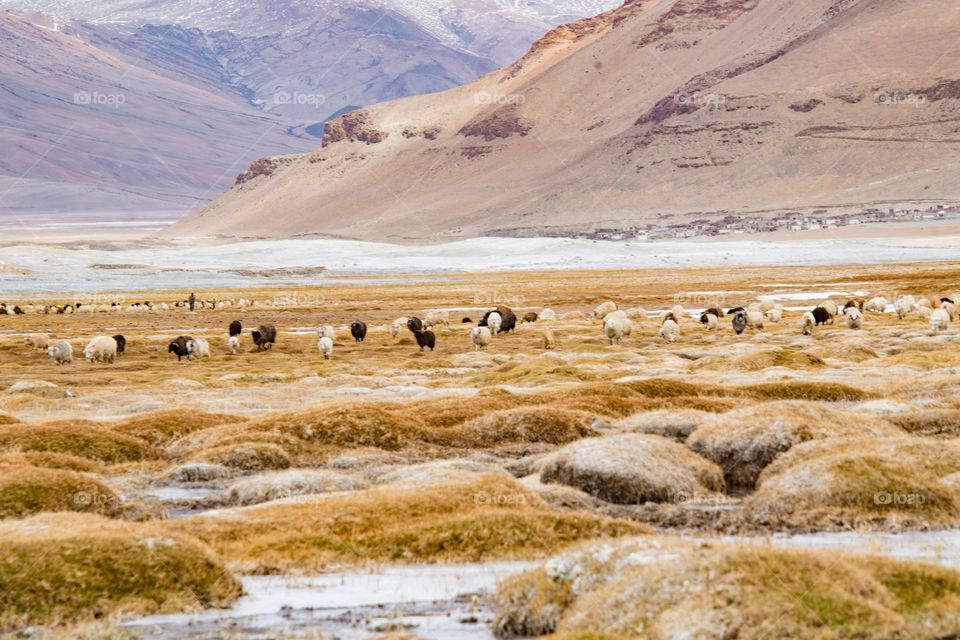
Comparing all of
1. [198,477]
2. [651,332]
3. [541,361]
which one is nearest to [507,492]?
[198,477]

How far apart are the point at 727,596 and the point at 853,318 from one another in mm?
51515

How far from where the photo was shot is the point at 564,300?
93312 millimetres

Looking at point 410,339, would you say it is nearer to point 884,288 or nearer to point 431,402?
point 431,402

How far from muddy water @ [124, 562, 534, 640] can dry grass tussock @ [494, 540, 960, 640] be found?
1.95 ft

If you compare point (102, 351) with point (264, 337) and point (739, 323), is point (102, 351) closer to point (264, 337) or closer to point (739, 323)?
point (264, 337)

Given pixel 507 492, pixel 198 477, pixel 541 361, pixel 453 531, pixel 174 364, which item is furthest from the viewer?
pixel 174 364

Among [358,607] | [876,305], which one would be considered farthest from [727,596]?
[876,305]

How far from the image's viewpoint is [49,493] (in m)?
16.8

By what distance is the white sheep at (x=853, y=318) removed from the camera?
5756 centimetres

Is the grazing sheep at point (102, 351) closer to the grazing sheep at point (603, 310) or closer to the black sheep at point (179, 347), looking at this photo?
the black sheep at point (179, 347)

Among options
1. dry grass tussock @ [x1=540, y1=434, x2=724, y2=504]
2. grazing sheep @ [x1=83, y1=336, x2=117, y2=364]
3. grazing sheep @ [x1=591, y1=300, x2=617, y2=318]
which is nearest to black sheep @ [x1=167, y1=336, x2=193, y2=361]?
grazing sheep @ [x1=83, y1=336, x2=117, y2=364]

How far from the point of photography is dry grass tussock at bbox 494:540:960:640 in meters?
8.90

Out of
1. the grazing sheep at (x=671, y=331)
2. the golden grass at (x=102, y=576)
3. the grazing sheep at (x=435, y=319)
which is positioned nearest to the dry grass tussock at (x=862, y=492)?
the golden grass at (x=102, y=576)

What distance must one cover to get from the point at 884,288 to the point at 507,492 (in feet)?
269
